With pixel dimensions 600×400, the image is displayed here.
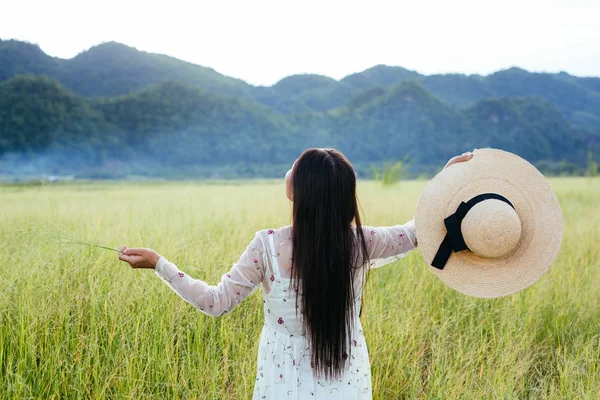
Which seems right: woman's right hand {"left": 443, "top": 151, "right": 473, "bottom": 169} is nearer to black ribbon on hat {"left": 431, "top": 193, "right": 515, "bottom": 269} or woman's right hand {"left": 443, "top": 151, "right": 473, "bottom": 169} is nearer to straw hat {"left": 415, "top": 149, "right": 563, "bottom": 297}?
straw hat {"left": 415, "top": 149, "right": 563, "bottom": 297}

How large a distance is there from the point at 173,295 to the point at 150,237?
1.44 metres

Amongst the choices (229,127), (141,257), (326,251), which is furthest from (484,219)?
(229,127)

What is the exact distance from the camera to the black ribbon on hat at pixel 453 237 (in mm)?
1750

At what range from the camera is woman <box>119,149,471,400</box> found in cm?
139

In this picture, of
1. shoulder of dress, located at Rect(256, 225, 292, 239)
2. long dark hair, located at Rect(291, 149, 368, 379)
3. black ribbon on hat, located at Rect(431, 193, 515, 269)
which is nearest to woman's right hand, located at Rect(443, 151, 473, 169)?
black ribbon on hat, located at Rect(431, 193, 515, 269)

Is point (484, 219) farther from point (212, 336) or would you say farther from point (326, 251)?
point (212, 336)

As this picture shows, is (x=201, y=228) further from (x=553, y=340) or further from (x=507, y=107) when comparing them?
(x=507, y=107)

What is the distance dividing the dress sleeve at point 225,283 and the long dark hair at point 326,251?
117mm

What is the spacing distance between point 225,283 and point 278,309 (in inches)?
7.5

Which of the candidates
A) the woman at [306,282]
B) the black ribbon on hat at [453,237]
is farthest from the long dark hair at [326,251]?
the black ribbon on hat at [453,237]

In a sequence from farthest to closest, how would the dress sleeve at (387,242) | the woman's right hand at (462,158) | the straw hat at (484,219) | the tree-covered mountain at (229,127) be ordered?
the tree-covered mountain at (229,127) < the woman's right hand at (462,158) < the straw hat at (484,219) < the dress sleeve at (387,242)

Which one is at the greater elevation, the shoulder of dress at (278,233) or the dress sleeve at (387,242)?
the shoulder of dress at (278,233)

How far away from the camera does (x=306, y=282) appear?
4.68 feet

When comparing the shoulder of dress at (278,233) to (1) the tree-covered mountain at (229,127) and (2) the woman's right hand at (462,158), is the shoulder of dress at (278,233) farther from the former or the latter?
(1) the tree-covered mountain at (229,127)
